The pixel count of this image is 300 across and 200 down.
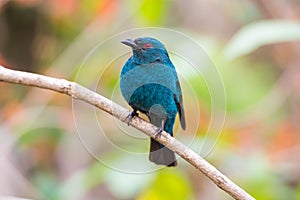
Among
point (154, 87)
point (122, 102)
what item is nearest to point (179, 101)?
point (154, 87)

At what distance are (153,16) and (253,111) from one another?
0.94 meters

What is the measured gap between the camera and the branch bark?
1776mm

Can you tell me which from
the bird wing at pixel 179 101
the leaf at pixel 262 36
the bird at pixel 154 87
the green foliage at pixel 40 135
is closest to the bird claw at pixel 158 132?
the bird at pixel 154 87

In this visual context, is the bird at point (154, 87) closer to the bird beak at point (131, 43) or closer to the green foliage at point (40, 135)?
the bird beak at point (131, 43)

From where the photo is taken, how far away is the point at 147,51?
6.49ft

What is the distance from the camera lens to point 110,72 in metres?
3.96

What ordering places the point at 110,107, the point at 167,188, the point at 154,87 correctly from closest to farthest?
the point at 110,107
the point at 154,87
the point at 167,188

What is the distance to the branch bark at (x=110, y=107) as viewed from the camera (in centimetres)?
178

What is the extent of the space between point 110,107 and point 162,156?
1.19 feet

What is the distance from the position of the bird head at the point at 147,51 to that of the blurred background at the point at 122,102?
1.68 ft

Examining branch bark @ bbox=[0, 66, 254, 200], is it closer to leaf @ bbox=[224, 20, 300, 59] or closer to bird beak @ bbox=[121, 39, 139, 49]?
bird beak @ bbox=[121, 39, 139, 49]

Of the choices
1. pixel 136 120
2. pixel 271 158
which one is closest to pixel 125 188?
pixel 271 158

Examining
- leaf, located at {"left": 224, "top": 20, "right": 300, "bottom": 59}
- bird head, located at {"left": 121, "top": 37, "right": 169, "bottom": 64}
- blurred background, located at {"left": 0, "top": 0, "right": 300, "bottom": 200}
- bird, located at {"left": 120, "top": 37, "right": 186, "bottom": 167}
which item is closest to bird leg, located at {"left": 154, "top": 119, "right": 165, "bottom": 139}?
bird, located at {"left": 120, "top": 37, "right": 186, "bottom": 167}

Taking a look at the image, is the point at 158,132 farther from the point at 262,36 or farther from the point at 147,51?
the point at 262,36
